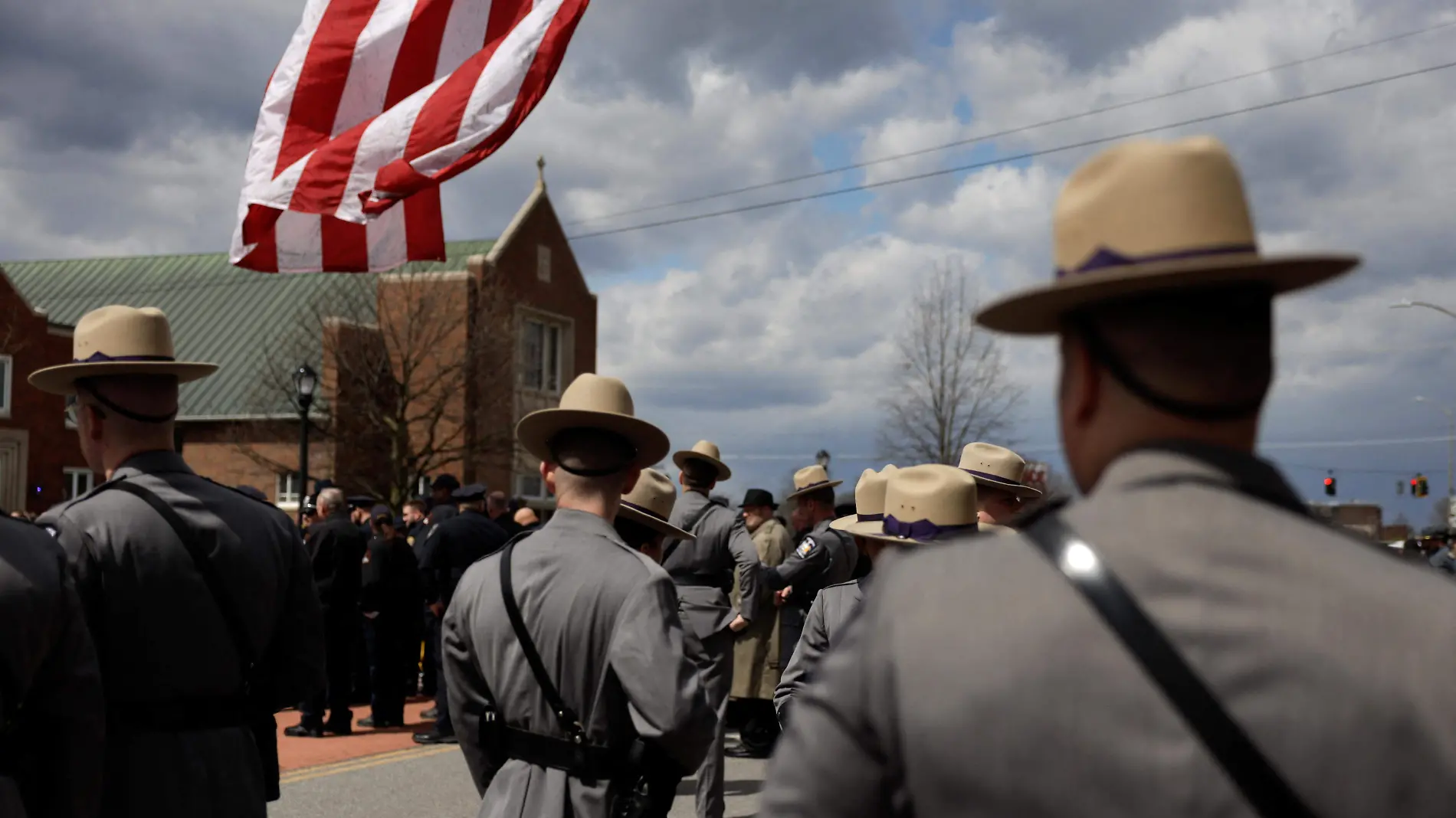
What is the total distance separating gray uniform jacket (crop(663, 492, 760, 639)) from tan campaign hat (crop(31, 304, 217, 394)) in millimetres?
5160

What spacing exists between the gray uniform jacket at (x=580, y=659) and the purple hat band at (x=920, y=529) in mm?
1148

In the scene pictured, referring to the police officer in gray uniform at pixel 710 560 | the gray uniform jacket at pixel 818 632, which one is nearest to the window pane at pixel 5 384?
the police officer in gray uniform at pixel 710 560

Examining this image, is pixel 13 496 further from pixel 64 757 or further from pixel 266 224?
pixel 64 757

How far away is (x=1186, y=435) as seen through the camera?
159 centimetres

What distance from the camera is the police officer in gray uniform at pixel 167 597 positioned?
12.3 feet

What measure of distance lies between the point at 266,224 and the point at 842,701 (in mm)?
6496

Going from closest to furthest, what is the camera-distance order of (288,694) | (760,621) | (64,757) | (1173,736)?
(1173,736) < (64,757) < (288,694) < (760,621)

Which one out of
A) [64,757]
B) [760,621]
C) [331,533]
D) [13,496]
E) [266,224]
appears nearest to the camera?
[64,757]

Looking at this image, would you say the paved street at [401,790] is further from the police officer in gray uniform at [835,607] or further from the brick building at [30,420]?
A: the brick building at [30,420]

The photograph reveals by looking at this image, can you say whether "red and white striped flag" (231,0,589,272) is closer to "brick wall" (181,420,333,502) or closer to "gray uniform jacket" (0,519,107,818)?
"gray uniform jacket" (0,519,107,818)

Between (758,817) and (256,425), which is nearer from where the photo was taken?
(758,817)

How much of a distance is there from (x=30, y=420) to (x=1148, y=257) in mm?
37709

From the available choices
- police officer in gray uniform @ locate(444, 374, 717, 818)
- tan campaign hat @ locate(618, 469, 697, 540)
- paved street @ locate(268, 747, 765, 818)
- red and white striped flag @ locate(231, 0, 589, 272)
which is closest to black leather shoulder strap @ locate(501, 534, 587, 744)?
police officer in gray uniform @ locate(444, 374, 717, 818)

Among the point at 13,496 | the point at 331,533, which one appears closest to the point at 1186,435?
the point at 331,533
